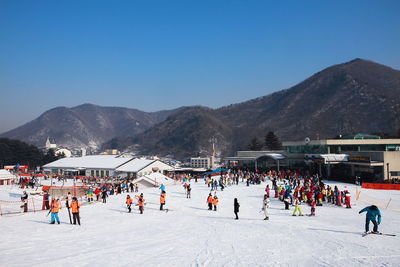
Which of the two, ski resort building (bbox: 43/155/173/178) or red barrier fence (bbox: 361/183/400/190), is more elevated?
ski resort building (bbox: 43/155/173/178)

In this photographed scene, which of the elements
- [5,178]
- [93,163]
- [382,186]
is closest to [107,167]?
[93,163]

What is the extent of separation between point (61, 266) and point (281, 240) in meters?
6.97

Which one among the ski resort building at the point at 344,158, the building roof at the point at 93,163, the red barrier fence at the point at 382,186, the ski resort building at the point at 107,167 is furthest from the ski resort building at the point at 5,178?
the red barrier fence at the point at 382,186

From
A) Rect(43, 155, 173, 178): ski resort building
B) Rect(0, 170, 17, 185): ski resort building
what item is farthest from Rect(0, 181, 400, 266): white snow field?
Rect(43, 155, 173, 178): ski resort building

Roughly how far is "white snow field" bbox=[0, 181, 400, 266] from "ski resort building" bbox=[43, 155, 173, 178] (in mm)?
35812

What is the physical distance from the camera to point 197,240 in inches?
453

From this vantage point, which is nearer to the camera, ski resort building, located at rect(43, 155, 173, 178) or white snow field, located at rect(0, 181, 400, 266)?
white snow field, located at rect(0, 181, 400, 266)

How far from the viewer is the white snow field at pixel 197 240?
30.0 feet

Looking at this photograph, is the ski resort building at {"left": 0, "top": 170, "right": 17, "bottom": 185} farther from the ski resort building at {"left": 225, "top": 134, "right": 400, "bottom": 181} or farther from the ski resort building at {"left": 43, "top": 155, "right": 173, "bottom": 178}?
the ski resort building at {"left": 225, "top": 134, "right": 400, "bottom": 181}

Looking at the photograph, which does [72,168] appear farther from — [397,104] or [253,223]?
[397,104]

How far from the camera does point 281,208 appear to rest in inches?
765

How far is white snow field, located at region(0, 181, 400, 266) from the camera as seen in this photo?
9.16 meters

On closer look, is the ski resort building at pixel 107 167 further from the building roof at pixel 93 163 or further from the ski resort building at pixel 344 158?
the ski resort building at pixel 344 158

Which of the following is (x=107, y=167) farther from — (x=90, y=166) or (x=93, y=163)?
(x=93, y=163)
